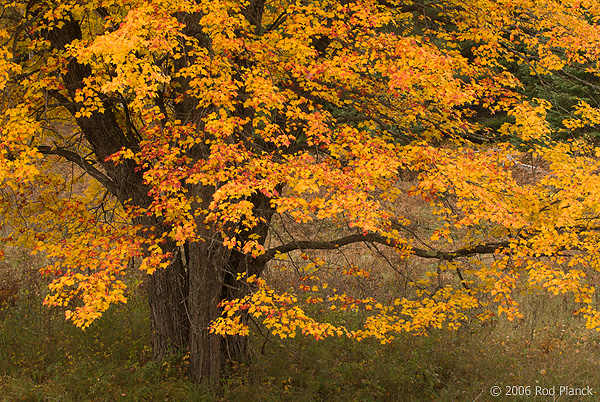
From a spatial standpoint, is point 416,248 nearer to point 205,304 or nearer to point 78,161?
point 205,304

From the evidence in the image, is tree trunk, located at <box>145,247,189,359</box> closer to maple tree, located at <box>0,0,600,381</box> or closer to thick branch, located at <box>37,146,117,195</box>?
maple tree, located at <box>0,0,600,381</box>

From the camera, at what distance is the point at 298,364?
9.50m

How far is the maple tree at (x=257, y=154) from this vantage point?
5613 mm

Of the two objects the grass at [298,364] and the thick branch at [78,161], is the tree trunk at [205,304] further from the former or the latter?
the thick branch at [78,161]

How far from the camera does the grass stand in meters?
7.83

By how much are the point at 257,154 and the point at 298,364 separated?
4893 mm

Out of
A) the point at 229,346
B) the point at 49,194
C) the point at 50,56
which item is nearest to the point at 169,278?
the point at 229,346

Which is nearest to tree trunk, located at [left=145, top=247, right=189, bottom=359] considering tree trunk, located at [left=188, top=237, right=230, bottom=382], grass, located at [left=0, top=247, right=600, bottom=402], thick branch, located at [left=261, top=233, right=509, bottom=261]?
grass, located at [left=0, top=247, right=600, bottom=402]

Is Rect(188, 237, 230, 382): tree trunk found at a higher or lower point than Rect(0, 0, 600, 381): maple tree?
lower

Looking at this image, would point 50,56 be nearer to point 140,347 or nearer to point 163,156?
point 163,156

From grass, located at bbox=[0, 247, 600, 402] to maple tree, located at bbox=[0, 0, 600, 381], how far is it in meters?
0.69

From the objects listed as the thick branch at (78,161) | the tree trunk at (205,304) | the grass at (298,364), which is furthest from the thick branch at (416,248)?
the thick branch at (78,161)

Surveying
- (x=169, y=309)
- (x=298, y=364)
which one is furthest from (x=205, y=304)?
(x=298, y=364)

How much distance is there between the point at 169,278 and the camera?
8.36m
